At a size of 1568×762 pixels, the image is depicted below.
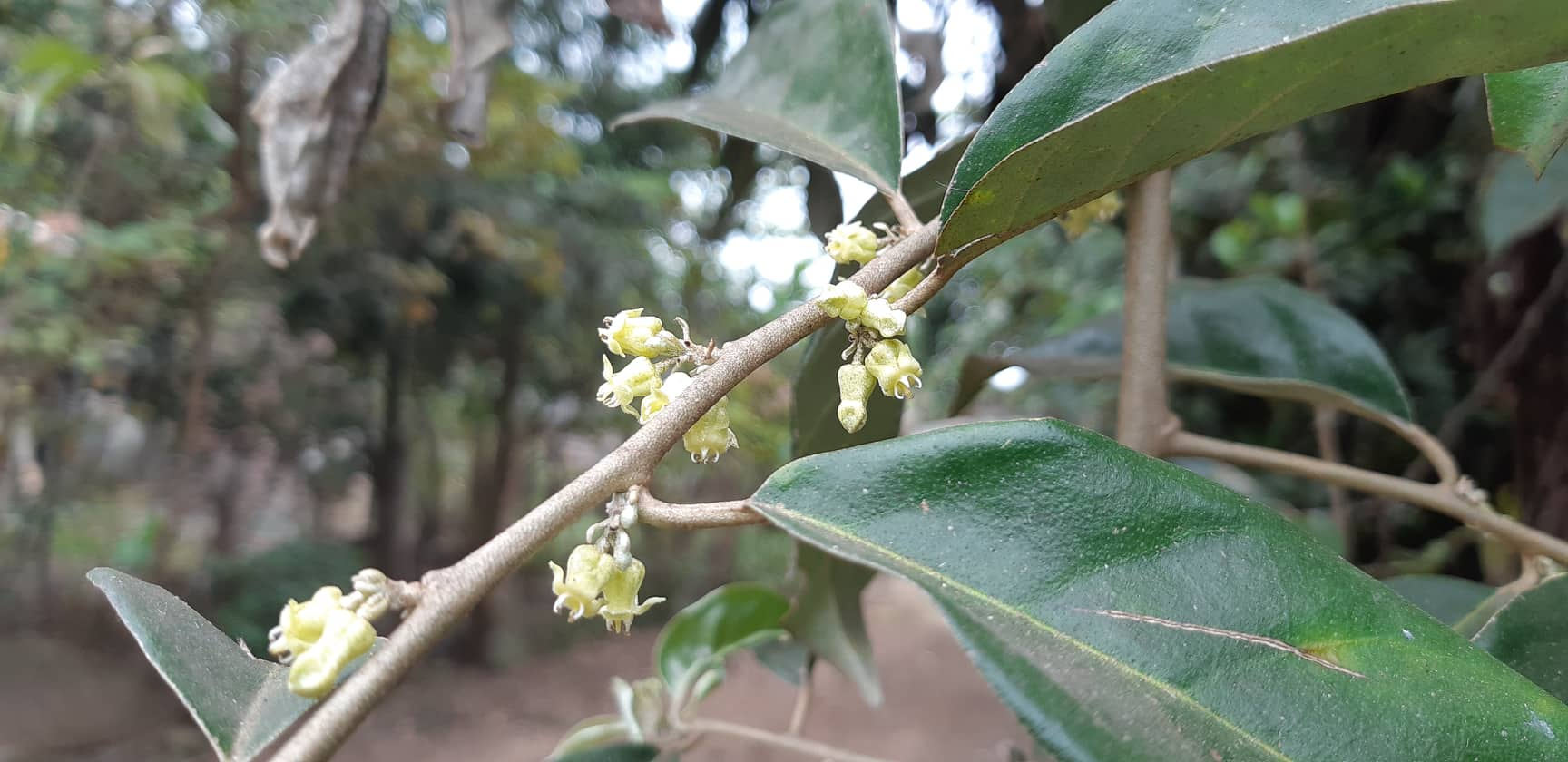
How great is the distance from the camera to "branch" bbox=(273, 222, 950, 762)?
0.27 m

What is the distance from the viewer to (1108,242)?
2658mm

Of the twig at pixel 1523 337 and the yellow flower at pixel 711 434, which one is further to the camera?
the twig at pixel 1523 337

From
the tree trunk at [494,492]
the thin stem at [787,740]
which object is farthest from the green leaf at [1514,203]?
the tree trunk at [494,492]

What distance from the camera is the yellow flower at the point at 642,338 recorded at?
1.26 feet

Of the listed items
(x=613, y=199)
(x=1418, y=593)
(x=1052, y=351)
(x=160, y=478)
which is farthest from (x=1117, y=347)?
(x=160, y=478)

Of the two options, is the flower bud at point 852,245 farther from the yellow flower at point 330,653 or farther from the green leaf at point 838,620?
the green leaf at point 838,620

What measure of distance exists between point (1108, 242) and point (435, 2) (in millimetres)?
3144

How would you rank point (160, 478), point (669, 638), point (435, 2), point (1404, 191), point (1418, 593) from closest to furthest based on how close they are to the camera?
point (1418, 593)
point (669, 638)
point (1404, 191)
point (435, 2)
point (160, 478)

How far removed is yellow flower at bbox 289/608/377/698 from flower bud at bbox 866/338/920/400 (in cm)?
23

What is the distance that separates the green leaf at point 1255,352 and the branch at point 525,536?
0.47 metres

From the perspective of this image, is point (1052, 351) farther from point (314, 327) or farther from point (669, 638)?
point (314, 327)

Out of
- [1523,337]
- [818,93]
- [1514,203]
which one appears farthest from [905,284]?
[1523,337]

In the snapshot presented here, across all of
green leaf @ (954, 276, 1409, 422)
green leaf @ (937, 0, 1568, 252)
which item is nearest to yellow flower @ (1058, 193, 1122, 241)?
green leaf @ (954, 276, 1409, 422)

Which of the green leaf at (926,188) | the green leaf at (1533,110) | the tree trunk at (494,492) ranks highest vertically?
the green leaf at (926,188)
